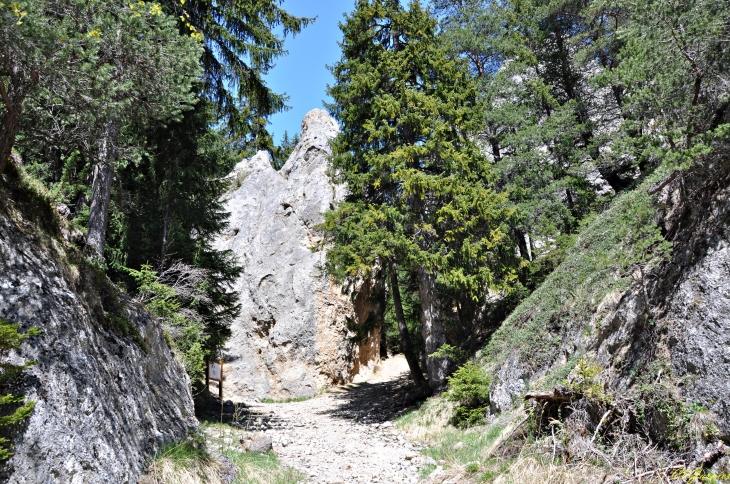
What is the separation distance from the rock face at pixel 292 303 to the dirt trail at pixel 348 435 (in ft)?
5.07

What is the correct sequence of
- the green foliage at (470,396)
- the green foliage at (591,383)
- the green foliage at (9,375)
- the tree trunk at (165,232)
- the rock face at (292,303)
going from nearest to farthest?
the green foliage at (9,375) → the green foliage at (591,383) → the green foliage at (470,396) → the tree trunk at (165,232) → the rock face at (292,303)

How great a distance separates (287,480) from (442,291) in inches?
333

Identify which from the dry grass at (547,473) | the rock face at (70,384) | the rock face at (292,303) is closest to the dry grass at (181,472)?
the rock face at (70,384)

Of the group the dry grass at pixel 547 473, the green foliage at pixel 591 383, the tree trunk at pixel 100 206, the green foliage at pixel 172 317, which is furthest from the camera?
the green foliage at pixel 172 317

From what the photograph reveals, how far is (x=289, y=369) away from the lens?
1959 cm

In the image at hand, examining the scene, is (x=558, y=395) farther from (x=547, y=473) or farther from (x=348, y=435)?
(x=348, y=435)

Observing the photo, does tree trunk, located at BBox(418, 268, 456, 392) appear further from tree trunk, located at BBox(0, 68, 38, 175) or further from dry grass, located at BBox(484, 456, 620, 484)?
tree trunk, located at BBox(0, 68, 38, 175)

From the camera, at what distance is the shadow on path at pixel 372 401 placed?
1359 cm

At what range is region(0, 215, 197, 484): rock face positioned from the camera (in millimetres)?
3955

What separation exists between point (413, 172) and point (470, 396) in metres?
5.77

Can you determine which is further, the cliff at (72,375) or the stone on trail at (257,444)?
the stone on trail at (257,444)

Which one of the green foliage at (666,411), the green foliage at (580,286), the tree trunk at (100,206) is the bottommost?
the green foliage at (666,411)

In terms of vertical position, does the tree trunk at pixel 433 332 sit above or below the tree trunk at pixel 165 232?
below

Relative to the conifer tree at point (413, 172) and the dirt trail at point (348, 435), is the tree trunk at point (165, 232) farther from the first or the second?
the dirt trail at point (348, 435)
